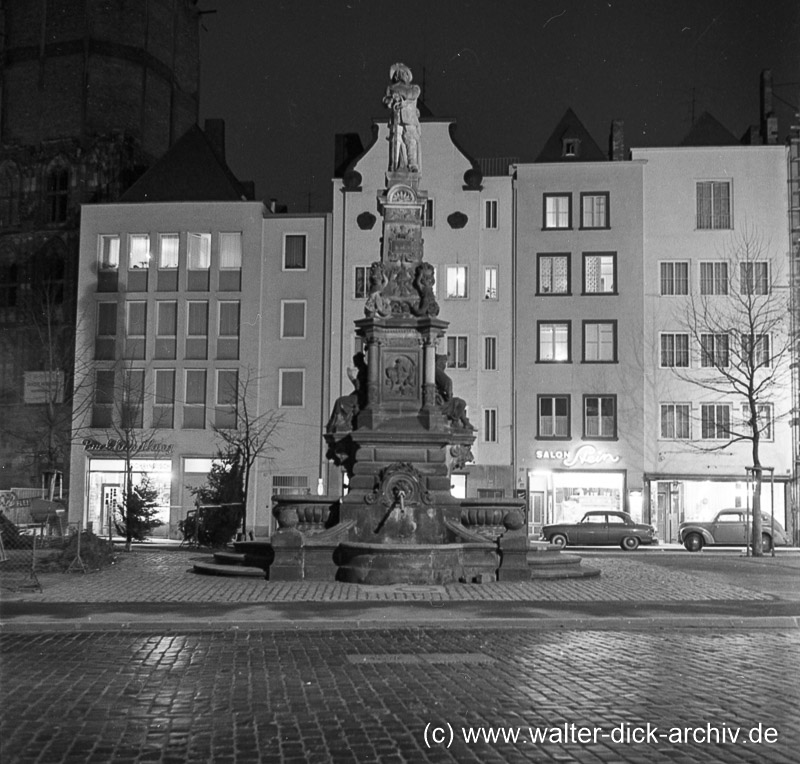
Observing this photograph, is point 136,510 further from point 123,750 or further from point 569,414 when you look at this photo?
point 123,750

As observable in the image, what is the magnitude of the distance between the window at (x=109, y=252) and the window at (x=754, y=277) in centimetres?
2798

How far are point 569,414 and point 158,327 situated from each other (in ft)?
62.2

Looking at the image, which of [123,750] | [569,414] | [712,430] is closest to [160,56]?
[569,414]

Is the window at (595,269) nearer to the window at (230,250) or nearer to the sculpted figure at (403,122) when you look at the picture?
the window at (230,250)

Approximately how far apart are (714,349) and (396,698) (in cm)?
4274

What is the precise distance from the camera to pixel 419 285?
22594mm

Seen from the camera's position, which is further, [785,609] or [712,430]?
[712,430]

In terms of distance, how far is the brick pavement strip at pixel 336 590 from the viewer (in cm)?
1835

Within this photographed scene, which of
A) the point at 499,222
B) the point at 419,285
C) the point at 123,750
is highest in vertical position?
the point at 499,222

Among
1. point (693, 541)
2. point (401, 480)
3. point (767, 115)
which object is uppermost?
point (767, 115)

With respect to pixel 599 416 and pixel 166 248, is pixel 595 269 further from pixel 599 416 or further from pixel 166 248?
pixel 166 248

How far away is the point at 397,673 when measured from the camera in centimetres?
1138

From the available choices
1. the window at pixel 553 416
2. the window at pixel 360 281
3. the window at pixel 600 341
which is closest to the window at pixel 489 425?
the window at pixel 553 416

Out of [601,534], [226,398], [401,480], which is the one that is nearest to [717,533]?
[601,534]
